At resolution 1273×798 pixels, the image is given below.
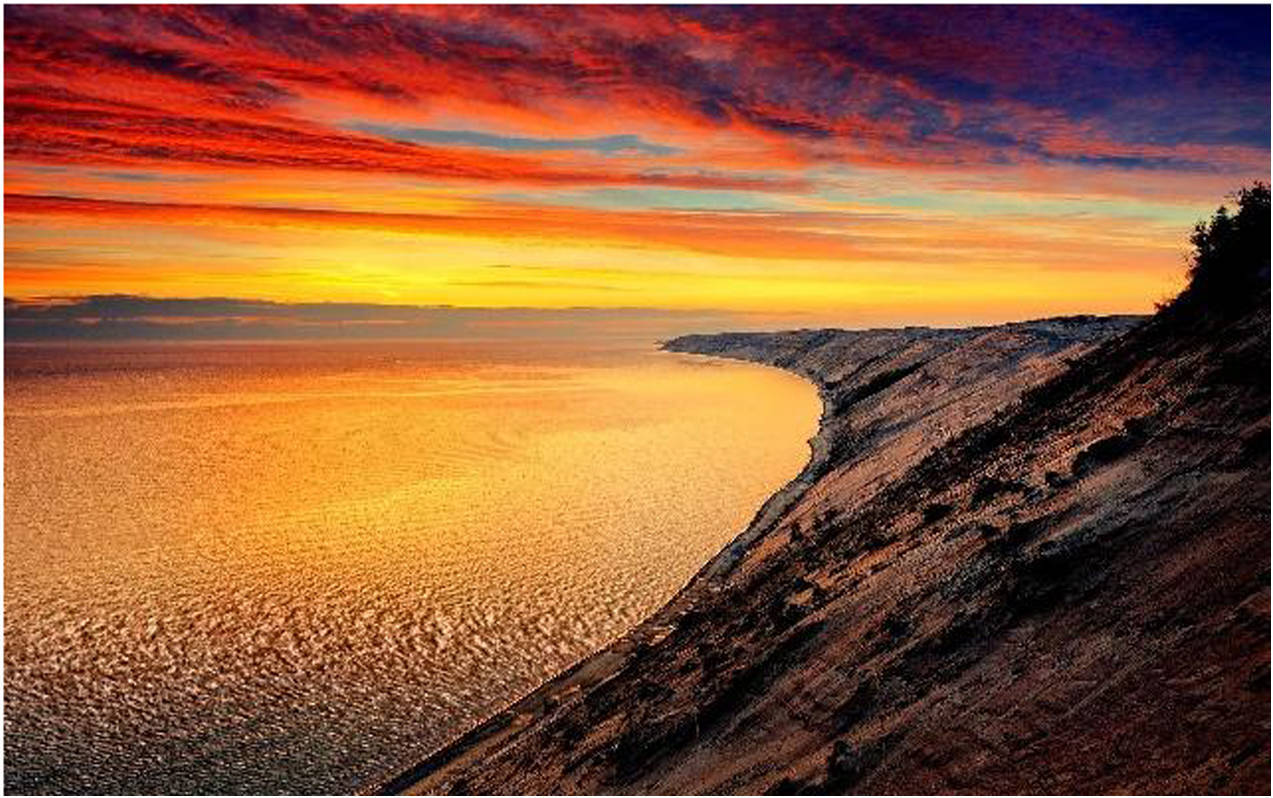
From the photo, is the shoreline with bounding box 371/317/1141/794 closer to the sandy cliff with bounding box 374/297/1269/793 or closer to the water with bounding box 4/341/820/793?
the sandy cliff with bounding box 374/297/1269/793

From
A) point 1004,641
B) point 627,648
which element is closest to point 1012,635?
point 1004,641

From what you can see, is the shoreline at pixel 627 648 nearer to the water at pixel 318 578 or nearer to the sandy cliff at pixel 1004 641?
the sandy cliff at pixel 1004 641

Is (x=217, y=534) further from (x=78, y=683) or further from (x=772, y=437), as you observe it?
(x=772, y=437)

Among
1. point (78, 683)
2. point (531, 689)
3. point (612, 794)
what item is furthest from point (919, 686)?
point (78, 683)

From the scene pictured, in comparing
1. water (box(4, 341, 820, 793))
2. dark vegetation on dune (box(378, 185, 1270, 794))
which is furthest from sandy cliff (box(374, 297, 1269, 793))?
water (box(4, 341, 820, 793))

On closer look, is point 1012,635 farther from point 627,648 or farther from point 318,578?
point 318,578

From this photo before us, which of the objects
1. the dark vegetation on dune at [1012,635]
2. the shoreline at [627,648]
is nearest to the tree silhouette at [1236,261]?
the dark vegetation on dune at [1012,635]

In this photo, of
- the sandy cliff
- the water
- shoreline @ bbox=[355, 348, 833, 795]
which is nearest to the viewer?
the sandy cliff
